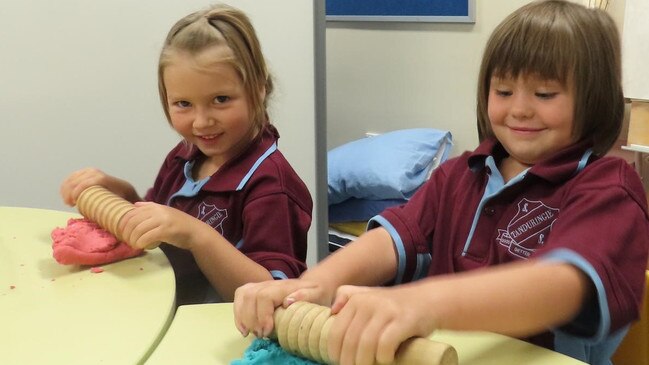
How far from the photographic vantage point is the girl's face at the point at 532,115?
819 mm

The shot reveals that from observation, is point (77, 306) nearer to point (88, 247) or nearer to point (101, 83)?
point (88, 247)

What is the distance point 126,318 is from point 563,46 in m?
0.55

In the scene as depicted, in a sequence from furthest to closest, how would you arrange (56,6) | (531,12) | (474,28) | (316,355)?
(474,28) < (56,6) < (531,12) < (316,355)

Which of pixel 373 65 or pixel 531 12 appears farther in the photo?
pixel 373 65

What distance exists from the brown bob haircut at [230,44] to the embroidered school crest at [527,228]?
423 millimetres

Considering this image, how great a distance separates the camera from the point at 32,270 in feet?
2.85

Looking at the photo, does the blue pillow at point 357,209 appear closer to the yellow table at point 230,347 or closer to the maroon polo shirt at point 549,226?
the maroon polo shirt at point 549,226

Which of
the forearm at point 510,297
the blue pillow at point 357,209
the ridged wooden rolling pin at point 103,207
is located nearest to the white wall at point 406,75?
the blue pillow at point 357,209

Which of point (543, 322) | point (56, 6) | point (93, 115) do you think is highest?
point (56, 6)

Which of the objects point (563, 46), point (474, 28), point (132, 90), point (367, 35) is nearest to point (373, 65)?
point (367, 35)

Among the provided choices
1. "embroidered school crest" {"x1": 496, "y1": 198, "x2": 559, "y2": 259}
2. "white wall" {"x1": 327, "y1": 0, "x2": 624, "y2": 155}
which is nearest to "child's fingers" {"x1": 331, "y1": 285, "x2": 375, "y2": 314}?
"embroidered school crest" {"x1": 496, "y1": 198, "x2": 559, "y2": 259}

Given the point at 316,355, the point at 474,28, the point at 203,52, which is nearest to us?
the point at 316,355

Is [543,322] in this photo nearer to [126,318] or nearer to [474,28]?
[126,318]

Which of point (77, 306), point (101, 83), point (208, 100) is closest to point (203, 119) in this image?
point (208, 100)
